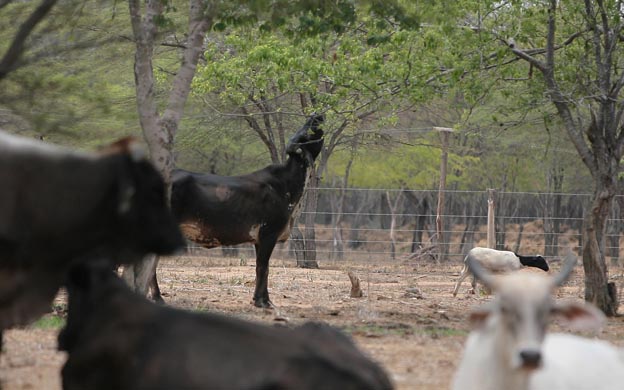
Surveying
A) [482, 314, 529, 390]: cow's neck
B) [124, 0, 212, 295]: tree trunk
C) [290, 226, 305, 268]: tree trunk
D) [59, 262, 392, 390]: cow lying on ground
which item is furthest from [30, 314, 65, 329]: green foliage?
[290, 226, 305, 268]: tree trunk

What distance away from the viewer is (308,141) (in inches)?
571

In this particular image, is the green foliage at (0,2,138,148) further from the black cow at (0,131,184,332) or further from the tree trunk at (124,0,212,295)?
the black cow at (0,131,184,332)

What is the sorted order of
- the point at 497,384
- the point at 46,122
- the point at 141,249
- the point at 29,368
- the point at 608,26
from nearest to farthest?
the point at 497,384, the point at 141,249, the point at 29,368, the point at 46,122, the point at 608,26

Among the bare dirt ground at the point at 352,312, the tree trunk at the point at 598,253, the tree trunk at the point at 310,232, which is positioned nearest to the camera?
the bare dirt ground at the point at 352,312

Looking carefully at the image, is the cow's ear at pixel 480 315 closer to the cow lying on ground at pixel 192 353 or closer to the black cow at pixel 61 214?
the cow lying on ground at pixel 192 353

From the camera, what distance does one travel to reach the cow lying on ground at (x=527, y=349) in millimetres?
5207

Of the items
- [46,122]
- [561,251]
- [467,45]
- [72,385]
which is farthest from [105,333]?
[561,251]

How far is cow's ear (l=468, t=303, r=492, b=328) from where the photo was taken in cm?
564

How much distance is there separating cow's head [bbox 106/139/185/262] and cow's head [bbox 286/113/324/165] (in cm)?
766

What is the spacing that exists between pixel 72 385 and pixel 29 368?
97.3 inches

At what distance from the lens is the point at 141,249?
20.9 ft

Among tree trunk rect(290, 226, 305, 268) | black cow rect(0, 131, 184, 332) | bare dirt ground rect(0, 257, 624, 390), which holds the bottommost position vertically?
bare dirt ground rect(0, 257, 624, 390)

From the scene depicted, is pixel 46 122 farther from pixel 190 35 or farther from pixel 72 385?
pixel 72 385

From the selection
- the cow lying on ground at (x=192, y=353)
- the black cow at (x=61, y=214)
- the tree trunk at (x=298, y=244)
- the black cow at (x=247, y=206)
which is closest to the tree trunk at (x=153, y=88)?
the black cow at (x=247, y=206)
